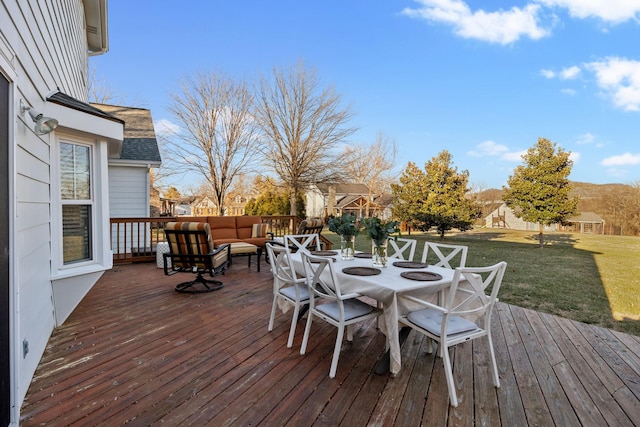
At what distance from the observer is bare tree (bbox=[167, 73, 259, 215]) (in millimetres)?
13641

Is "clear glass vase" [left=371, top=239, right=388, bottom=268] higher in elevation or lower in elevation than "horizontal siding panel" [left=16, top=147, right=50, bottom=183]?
lower

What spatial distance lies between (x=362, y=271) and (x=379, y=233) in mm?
430

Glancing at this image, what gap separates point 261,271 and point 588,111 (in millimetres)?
16020

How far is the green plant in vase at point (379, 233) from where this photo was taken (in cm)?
298

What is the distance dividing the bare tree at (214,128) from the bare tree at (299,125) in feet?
3.37

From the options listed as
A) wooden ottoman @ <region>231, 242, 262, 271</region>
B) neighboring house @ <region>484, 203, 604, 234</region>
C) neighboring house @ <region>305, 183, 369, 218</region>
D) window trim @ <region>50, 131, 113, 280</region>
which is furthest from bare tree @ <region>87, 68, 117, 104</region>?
neighboring house @ <region>484, 203, 604, 234</region>

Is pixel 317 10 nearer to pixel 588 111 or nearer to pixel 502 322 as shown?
pixel 502 322

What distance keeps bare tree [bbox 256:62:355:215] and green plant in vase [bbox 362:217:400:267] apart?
Result: 1203cm

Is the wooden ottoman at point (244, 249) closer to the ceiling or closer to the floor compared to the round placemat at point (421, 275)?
closer to the floor

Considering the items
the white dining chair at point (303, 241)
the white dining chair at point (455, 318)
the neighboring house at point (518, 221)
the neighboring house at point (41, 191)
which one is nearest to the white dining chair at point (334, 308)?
the white dining chair at point (455, 318)

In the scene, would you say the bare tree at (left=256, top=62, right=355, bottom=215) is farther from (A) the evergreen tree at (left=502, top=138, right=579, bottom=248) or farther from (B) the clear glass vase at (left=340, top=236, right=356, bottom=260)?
(B) the clear glass vase at (left=340, top=236, right=356, bottom=260)

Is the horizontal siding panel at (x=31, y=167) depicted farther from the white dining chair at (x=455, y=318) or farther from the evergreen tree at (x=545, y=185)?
the evergreen tree at (x=545, y=185)

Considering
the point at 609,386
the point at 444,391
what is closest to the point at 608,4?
the point at 609,386

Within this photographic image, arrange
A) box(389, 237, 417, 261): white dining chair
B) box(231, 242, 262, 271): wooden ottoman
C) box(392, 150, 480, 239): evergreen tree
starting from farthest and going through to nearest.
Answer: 1. box(392, 150, 480, 239): evergreen tree
2. box(231, 242, 262, 271): wooden ottoman
3. box(389, 237, 417, 261): white dining chair
